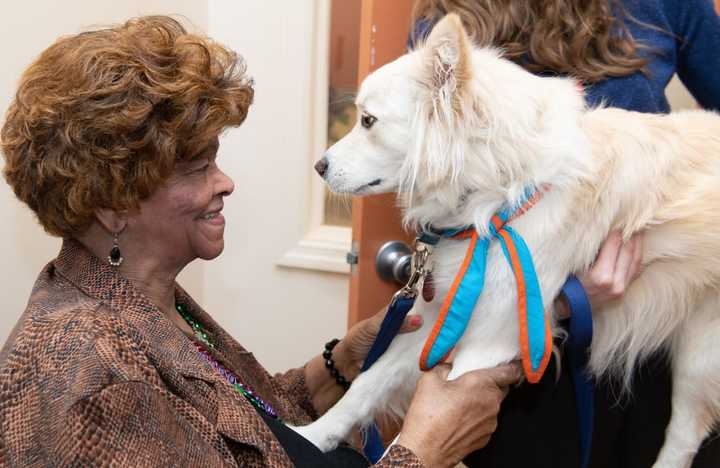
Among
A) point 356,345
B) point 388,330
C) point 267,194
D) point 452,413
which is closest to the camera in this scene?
point 452,413

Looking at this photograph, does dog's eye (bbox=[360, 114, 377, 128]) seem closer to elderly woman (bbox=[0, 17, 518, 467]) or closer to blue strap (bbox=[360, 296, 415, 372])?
elderly woman (bbox=[0, 17, 518, 467])

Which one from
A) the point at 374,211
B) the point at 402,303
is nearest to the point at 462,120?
the point at 402,303

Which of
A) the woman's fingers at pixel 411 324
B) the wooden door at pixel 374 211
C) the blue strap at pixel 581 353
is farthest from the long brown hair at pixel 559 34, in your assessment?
the woman's fingers at pixel 411 324

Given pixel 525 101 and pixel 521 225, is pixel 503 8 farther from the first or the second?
pixel 521 225

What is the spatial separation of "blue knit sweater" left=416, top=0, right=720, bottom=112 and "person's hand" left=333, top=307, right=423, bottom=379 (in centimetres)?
63

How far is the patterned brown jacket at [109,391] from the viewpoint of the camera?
834 millimetres

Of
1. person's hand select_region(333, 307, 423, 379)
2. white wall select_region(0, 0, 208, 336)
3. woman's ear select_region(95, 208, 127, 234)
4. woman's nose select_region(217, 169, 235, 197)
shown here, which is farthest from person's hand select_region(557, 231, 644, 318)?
white wall select_region(0, 0, 208, 336)

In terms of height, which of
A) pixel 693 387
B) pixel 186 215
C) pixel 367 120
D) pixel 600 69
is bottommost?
pixel 693 387

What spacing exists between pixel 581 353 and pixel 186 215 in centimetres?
78

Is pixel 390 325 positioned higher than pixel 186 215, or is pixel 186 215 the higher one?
pixel 186 215

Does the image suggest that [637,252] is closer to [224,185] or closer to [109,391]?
[224,185]

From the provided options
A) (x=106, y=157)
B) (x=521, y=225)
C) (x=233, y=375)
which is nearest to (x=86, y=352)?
(x=106, y=157)

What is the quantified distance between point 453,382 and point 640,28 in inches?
32.6

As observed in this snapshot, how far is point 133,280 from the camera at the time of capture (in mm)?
1181
